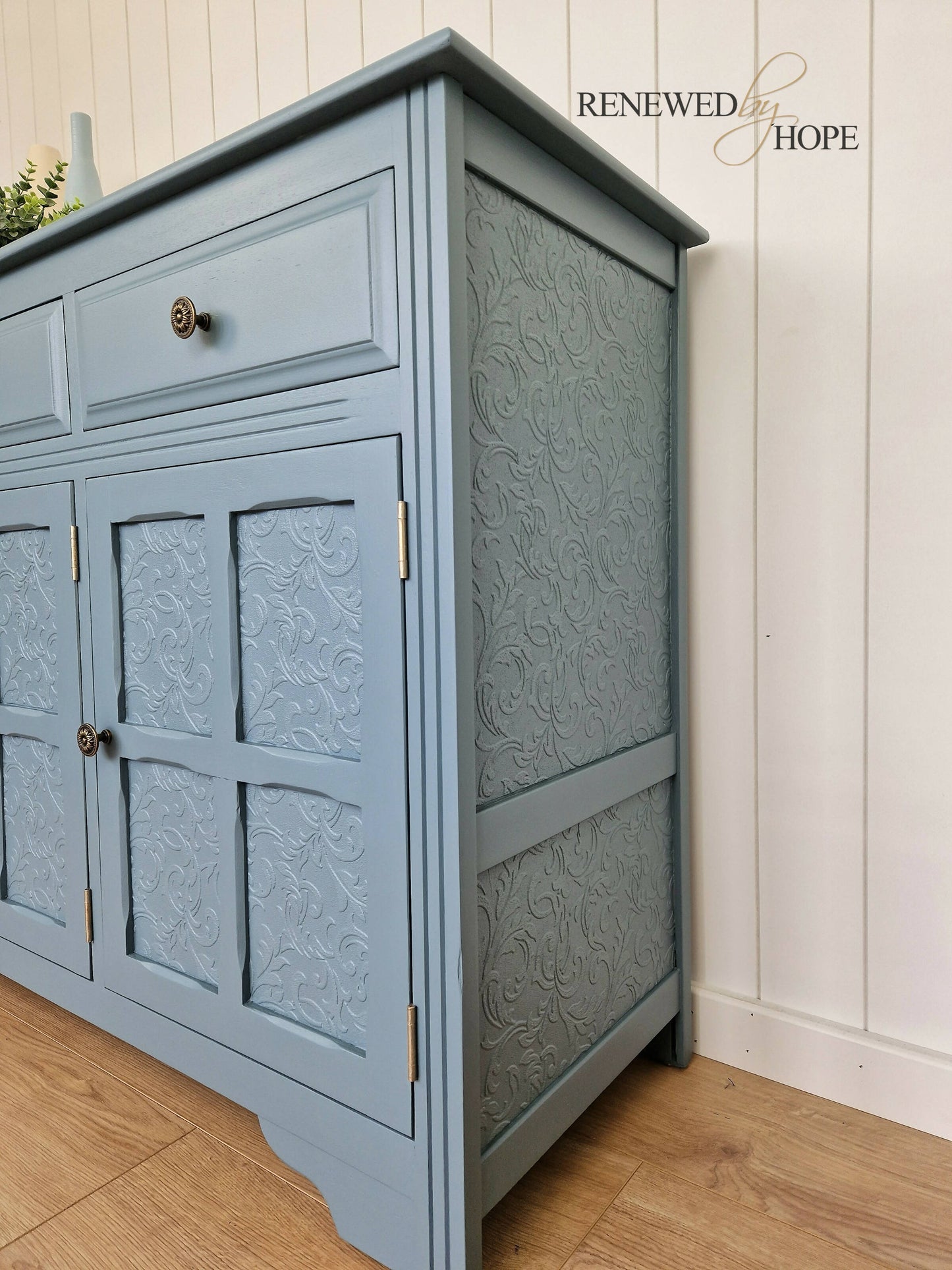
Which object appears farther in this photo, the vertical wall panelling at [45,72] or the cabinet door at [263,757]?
the vertical wall panelling at [45,72]

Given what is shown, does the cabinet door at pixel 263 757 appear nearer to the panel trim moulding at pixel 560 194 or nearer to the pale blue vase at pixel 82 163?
the panel trim moulding at pixel 560 194

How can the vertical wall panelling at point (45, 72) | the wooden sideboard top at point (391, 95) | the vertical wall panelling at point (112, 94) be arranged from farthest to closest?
the vertical wall panelling at point (45, 72), the vertical wall panelling at point (112, 94), the wooden sideboard top at point (391, 95)

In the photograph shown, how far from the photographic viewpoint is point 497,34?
49.8 inches

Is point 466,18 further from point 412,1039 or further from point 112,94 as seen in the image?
point 412,1039

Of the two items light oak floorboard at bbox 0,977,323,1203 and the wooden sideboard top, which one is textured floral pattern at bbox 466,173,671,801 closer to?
the wooden sideboard top

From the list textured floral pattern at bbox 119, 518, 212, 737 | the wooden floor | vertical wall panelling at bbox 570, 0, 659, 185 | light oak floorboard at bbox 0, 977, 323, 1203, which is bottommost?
light oak floorboard at bbox 0, 977, 323, 1203

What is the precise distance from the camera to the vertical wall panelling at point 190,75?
5.44 ft

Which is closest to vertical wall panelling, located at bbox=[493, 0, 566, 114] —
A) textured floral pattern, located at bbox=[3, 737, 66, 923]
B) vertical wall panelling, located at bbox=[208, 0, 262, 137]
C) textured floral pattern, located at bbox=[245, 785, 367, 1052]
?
vertical wall panelling, located at bbox=[208, 0, 262, 137]

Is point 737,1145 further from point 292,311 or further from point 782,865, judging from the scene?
point 292,311

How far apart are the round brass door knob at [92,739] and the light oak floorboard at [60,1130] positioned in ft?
1.49

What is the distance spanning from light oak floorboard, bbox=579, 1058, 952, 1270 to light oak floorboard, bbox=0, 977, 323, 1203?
390 millimetres

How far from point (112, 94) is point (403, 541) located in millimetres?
1702

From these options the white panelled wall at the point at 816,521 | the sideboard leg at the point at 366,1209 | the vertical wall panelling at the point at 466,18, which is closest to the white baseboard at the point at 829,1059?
the white panelled wall at the point at 816,521

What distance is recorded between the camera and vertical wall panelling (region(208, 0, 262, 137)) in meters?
1.58
